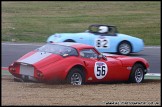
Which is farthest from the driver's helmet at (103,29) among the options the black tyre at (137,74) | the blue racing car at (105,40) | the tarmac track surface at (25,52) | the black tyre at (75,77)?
the black tyre at (75,77)

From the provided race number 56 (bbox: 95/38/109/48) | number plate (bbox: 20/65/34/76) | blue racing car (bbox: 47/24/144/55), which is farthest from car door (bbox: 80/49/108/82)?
race number 56 (bbox: 95/38/109/48)

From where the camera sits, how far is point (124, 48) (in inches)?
911

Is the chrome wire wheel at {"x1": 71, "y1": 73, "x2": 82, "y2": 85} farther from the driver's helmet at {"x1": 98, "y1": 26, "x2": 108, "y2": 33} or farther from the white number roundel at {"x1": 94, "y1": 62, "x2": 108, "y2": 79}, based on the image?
the driver's helmet at {"x1": 98, "y1": 26, "x2": 108, "y2": 33}

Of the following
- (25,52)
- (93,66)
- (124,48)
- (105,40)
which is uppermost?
(105,40)

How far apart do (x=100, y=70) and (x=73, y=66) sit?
950mm

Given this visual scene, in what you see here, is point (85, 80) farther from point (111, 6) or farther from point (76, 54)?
point (111, 6)

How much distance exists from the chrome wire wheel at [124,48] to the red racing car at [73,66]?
7.01 meters

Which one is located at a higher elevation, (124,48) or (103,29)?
(103,29)

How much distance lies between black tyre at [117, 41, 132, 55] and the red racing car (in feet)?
22.9

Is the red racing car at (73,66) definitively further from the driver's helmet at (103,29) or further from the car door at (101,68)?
the driver's helmet at (103,29)

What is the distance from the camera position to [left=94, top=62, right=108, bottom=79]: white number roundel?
15.0 m

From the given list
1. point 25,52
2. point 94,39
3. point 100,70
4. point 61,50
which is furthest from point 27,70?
point 94,39

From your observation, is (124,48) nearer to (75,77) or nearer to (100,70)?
(100,70)

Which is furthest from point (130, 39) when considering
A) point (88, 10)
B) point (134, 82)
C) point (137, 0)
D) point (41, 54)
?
point (137, 0)
